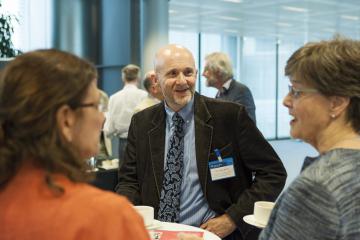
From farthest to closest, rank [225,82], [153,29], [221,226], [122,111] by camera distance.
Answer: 1. [153,29]
2. [122,111]
3. [225,82]
4. [221,226]

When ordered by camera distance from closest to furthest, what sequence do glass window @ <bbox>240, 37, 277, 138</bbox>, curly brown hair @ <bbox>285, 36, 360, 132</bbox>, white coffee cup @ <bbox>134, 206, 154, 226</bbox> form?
curly brown hair @ <bbox>285, 36, 360, 132</bbox>, white coffee cup @ <bbox>134, 206, 154, 226</bbox>, glass window @ <bbox>240, 37, 277, 138</bbox>

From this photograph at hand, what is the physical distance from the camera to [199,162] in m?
2.27

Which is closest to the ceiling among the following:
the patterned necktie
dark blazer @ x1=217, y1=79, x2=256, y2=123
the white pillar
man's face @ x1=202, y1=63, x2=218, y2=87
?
the white pillar

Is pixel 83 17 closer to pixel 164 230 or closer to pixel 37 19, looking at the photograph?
pixel 37 19

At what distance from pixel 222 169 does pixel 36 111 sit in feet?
4.81

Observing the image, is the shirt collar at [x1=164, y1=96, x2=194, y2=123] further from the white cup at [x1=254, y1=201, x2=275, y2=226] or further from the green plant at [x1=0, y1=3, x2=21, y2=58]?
the green plant at [x1=0, y1=3, x2=21, y2=58]

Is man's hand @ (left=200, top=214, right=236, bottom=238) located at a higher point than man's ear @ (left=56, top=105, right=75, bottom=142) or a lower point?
lower

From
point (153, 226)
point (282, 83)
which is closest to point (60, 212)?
point (153, 226)

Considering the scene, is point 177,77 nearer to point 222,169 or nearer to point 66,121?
point 222,169

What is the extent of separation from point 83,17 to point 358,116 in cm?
782

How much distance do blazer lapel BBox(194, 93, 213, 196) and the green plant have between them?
477 cm

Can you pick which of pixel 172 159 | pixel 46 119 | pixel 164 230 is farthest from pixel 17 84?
pixel 172 159

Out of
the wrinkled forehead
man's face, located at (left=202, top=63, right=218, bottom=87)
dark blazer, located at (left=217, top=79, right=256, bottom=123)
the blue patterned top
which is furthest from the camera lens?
man's face, located at (left=202, top=63, right=218, bottom=87)

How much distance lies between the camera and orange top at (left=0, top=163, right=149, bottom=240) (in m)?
0.88
